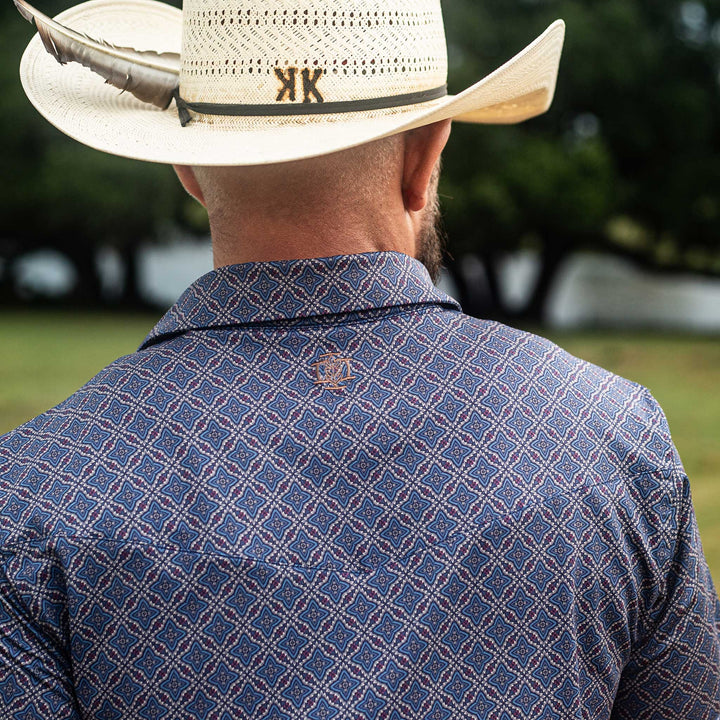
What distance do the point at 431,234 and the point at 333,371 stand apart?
0.97ft

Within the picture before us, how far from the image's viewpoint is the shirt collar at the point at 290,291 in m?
1.06

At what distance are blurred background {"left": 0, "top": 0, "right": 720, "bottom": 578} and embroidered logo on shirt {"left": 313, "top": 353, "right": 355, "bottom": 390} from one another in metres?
11.2

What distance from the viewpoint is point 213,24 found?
4.00ft

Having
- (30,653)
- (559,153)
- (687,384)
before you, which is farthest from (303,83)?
(559,153)

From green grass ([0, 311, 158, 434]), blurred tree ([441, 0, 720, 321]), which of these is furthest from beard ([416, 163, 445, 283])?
blurred tree ([441, 0, 720, 321])

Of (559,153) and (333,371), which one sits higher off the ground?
(333,371)

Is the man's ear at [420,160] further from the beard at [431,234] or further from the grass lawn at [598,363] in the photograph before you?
the grass lawn at [598,363]

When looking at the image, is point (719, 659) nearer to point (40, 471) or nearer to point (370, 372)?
point (370, 372)

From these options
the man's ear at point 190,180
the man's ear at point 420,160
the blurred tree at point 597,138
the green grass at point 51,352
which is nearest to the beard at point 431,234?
the man's ear at point 420,160

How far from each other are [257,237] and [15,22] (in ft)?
57.2

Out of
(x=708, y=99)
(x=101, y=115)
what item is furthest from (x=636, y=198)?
(x=101, y=115)

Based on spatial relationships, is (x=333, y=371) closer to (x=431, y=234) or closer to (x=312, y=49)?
(x=431, y=234)

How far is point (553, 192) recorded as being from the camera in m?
14.6

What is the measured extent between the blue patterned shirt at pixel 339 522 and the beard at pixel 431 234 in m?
0.12
